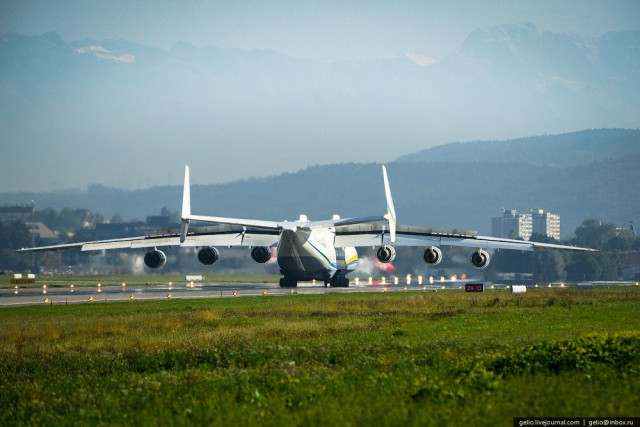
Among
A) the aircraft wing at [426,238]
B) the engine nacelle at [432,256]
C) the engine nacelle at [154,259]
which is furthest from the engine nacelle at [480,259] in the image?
the engine nacelle at [154,259]

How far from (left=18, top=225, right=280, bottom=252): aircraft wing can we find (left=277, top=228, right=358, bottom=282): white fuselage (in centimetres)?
194

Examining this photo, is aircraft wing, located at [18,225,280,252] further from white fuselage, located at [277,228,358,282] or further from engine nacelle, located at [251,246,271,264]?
white fuselage, located at [277,228,358,282]

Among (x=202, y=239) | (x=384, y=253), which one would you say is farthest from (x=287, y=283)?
(x=384, y=253)

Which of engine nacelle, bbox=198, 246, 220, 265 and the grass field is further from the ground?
engine nacelle, bbox=198, 246, 220, 265

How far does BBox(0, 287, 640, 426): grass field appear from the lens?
18.2 m

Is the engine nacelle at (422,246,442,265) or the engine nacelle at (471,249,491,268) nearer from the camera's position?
the engine nacelle at (471,249,491,268)

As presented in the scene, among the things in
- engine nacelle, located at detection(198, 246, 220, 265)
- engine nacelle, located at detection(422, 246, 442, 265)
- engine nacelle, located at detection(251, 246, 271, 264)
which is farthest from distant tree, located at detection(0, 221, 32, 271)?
engine nacelle, located at detection(422, 246, 442, 265)

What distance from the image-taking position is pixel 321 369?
941 inches

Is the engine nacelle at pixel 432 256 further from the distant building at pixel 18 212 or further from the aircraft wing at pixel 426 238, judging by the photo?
the distant building at pixel 18 212

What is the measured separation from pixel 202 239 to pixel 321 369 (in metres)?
47.3

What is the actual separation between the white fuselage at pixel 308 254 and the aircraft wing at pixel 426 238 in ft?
5.22

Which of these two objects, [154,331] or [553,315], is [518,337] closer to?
[553,315]

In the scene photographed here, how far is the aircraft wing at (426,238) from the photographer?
223 feet

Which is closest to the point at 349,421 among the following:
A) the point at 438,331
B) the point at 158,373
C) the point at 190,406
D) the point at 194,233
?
the point at 190,406
